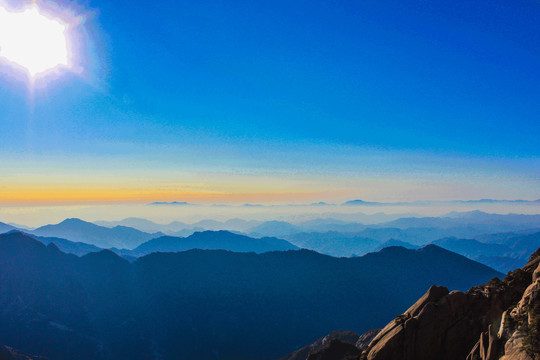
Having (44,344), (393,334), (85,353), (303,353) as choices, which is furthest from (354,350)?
(44,344)

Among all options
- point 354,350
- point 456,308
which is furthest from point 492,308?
point 354,350

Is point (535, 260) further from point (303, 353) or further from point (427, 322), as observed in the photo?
point (303, 353)

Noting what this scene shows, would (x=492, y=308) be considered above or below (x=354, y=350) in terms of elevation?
above

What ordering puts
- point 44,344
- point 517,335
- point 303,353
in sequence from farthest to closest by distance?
Result: point 44,344 → point 303,353 → point 517,335

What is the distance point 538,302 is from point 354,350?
77.5 m

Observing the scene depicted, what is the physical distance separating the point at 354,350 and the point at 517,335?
77416mm

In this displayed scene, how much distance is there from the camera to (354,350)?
96.4 meters

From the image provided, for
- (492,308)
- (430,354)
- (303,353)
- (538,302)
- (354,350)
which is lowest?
(303,353)

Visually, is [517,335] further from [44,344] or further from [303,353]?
[44,344]

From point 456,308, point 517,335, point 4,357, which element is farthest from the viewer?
point 4,357

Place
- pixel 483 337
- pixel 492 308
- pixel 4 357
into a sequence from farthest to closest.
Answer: pixel 4 357, pixel 492 308, pixel 483 337

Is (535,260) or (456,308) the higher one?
(535,260)

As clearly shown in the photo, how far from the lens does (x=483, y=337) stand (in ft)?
107

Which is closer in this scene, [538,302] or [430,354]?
[538,302]
